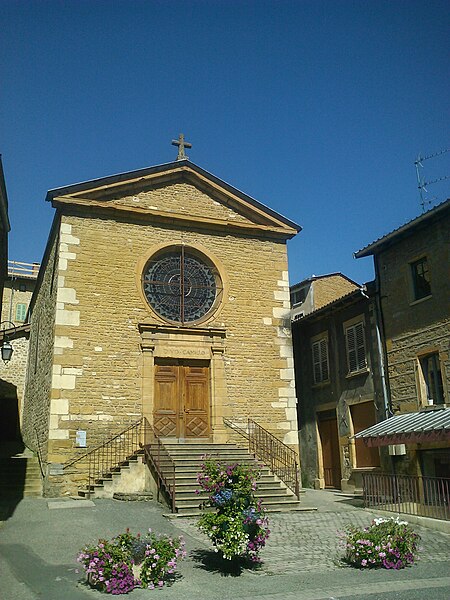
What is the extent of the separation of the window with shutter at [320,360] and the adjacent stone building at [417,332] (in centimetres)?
375

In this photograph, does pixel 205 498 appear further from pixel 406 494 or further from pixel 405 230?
pixel 405 230

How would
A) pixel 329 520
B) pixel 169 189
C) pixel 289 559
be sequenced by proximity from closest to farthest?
pixel 289 559 → pixel 329 520 → pixel 169 189

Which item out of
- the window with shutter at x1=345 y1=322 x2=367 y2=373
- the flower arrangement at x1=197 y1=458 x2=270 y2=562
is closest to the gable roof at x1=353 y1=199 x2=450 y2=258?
the window with shutter at x1=345 y1=322 x2=367 y2=373

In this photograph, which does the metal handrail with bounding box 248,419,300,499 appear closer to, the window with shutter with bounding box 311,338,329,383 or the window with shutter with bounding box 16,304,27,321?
the window with shutter with bounding box 311,338,329,383

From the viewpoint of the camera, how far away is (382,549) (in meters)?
8.11

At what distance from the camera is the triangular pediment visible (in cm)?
1650

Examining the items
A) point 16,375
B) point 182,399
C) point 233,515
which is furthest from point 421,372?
point 16,375

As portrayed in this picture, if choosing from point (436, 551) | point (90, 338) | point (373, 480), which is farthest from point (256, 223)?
point (436, 551)

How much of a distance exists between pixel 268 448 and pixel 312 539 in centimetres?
616

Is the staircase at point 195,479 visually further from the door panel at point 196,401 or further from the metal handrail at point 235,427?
the door panel at point 196,401

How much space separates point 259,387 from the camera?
1673 cm

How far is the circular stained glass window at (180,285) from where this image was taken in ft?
54.8

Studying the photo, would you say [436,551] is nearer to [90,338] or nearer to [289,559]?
[289,559]

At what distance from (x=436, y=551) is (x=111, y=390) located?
8761 mm
